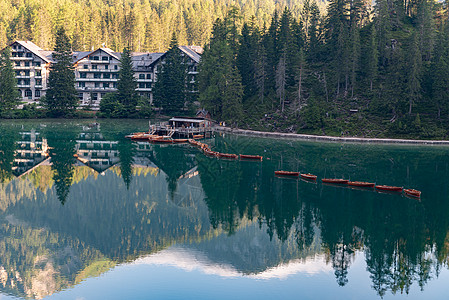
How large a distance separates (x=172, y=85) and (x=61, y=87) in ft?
100

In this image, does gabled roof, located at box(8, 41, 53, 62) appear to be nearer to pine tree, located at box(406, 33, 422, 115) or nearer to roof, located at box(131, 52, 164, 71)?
roof, located at box(131, 52, 164, 71)

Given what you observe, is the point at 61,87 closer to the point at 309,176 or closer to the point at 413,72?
the point at 309,176

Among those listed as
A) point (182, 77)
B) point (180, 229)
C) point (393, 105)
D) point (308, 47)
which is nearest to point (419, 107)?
point (393, 105)

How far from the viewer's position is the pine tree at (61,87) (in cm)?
13262

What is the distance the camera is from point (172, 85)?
446ft

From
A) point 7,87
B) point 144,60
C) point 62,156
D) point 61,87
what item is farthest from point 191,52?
point 62,156

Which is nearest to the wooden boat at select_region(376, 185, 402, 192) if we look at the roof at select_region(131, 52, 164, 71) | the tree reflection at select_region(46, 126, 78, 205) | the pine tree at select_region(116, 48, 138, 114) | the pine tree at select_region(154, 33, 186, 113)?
the tree reflection at select_region(46, 126, 78, 205)

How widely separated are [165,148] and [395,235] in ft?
180

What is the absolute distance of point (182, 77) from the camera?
13812 centimetres

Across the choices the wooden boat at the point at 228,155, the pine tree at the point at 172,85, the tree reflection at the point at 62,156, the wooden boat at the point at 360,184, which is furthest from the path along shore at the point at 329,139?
the wooden boat at the point at 360,184

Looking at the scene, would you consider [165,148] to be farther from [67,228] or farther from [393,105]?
[393,105]

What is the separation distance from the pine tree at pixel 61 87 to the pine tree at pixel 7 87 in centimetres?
873

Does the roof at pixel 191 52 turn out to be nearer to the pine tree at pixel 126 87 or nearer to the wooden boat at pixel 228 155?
the pine tree at pixel 126 87

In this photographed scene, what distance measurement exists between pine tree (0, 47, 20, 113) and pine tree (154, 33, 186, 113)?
38721 millimetres
